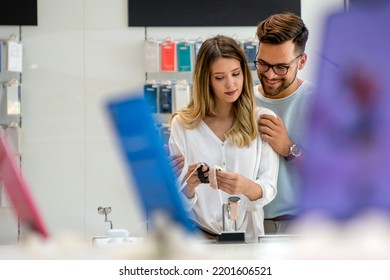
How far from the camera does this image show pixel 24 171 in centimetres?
329

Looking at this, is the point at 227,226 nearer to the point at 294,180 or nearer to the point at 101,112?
the point at 294,180

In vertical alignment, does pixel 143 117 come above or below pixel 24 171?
above

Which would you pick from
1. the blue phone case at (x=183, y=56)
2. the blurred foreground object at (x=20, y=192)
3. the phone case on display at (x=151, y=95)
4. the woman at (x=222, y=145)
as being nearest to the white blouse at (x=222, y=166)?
the woman at (x=222, y=145)

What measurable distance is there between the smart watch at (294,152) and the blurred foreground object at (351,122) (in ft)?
0.13

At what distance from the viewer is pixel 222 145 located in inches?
131

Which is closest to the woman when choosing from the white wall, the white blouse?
the white blouse

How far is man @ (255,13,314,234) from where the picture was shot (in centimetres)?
331

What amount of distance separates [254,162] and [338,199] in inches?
14.1

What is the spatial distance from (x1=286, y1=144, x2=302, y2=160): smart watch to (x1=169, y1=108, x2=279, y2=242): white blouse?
51mm

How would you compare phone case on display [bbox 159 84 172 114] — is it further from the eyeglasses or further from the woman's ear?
the woman's ear

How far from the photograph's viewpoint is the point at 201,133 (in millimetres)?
3326
